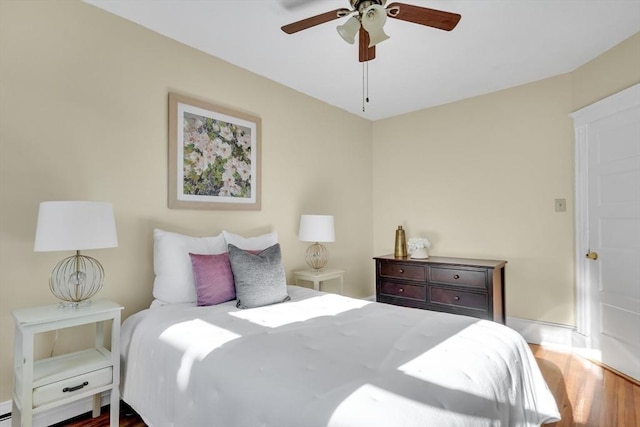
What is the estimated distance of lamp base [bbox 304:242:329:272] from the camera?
3590 mm

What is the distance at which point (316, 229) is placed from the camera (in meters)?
3.21

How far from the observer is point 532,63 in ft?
9.82

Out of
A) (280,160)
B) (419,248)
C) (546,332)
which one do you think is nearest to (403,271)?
(419,248)

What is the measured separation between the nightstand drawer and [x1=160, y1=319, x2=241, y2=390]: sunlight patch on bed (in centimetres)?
42

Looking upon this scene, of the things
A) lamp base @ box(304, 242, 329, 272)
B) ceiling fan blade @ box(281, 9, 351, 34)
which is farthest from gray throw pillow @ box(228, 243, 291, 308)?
ceiling fan blade @ box(281, 9, 351, 34)

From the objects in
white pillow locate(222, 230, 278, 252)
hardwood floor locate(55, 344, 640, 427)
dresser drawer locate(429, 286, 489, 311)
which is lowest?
hardwood floor locate(55, 344, 640, 427)

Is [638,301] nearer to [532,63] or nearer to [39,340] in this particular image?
[532,63]

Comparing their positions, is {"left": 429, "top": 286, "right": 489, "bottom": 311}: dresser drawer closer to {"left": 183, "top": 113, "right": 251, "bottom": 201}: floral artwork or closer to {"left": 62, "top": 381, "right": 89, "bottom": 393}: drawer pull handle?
{"left": 183, "top": 113, "right": 251, "bottom": 201}: floral artwork

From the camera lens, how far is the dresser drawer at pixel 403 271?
11.5 ft

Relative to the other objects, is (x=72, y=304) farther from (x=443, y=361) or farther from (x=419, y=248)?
(x=419, y=248)

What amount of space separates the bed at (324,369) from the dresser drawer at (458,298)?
4.50 ft

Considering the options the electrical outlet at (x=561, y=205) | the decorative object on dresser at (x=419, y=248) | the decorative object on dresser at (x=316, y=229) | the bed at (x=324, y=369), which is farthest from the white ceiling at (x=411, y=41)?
the bed at (x=324, y=369)

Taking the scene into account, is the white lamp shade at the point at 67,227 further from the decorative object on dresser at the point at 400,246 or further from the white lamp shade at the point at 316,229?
the decorative object on dresser at the point at 400,246

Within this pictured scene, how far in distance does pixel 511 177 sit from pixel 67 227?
3757 mm
